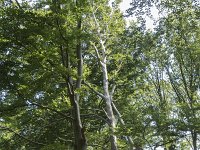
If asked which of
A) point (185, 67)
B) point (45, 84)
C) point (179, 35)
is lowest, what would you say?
point (45, 84)

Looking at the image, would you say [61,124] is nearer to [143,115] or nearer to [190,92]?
[143,115]

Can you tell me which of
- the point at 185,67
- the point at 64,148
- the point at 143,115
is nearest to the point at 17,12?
the point at 64,148

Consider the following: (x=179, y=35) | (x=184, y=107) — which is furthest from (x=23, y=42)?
(x=179, y=35)

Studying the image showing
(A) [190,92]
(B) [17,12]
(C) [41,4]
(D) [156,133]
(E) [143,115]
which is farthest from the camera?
(A) [190,92]

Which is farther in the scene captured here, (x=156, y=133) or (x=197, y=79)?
(x=197, y=79)

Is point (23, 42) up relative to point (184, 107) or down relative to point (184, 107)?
up

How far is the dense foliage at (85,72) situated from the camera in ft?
30.8

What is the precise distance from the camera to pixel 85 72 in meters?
14.0

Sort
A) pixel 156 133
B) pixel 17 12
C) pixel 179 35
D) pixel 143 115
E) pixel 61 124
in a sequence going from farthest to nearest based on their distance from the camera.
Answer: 1. pixel 179 35
2. pixel 61 124
3. pixel 143 115
4. pixel 156 133
5. pixel 17 12

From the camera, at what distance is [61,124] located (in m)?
17.5

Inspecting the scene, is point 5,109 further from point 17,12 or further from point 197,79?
point 197,79

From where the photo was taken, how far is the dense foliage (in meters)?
9.38

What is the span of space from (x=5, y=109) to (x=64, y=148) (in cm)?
251

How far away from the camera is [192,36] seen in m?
20.0
